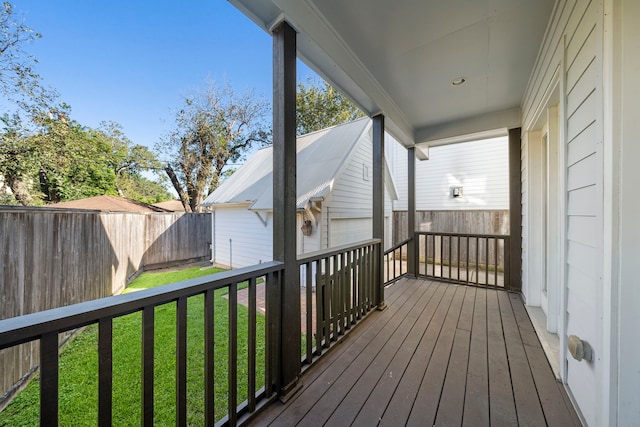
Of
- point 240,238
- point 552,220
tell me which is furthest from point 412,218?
point 240,238

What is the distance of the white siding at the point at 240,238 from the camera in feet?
22.2

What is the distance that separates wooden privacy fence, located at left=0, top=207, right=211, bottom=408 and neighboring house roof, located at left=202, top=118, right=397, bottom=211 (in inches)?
114

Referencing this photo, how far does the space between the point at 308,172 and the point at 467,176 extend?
4.82 metres

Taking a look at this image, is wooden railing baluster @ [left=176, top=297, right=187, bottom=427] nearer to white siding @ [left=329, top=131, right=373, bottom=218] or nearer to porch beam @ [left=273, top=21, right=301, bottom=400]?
porch beam @ [left=273, top=21, right=301, bottom=400]

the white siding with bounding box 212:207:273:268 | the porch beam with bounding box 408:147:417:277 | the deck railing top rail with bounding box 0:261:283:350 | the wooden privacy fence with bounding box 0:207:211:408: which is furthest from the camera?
the white siding with bounding box 212:207:273:268

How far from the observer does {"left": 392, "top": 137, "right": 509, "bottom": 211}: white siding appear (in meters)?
6.77

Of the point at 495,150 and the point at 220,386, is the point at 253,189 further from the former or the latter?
the point at 495,150

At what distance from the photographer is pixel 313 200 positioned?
16.6ft

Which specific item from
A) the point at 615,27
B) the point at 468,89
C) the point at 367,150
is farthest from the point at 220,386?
the point at 367,150

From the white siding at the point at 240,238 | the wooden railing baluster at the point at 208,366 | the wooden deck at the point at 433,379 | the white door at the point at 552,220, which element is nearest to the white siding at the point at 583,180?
the wooden deck at the point at 433,379

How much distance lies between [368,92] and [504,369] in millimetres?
2830

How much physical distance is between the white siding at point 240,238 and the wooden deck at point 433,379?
447 cm

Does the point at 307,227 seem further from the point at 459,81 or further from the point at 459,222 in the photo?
the point at 459,222

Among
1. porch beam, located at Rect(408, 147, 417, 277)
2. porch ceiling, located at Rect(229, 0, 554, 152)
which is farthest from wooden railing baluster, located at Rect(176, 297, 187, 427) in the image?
porch beam, located at Rect(408, 147, 417, 277)
